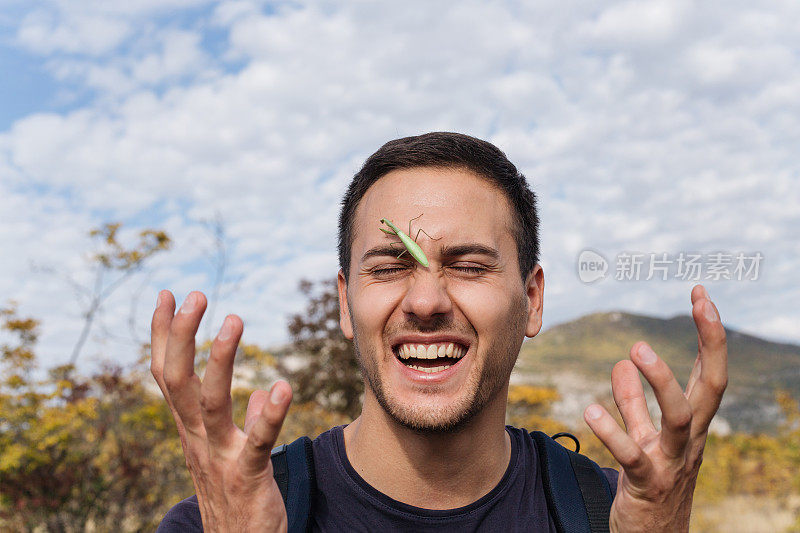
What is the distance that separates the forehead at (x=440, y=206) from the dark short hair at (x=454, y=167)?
0.04 meters

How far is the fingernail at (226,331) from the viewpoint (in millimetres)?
1670

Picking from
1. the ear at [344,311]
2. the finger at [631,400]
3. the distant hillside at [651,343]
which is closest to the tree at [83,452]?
the ear at [344,311]

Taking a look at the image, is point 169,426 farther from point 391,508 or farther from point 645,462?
point 645,462

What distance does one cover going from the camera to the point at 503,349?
255cm

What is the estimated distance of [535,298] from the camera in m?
3.12

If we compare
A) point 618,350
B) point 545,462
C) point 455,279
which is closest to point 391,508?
point 545,462

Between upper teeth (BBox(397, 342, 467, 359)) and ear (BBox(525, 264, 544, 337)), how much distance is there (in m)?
0.59

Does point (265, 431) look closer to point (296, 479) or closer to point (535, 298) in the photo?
point (296, 479)

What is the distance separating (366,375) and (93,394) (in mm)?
9472

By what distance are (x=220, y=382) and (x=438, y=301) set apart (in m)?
1.00

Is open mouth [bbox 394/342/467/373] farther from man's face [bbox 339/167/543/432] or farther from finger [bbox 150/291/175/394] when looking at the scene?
finger [bbox 150/291/175/394]

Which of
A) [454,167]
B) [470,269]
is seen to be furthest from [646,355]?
[454,167]

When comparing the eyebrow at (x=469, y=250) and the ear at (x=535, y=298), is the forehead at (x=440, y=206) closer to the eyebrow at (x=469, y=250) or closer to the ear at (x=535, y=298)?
the eyebrow at (x=469, y=250)

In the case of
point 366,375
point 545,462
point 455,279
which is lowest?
point 545,462
